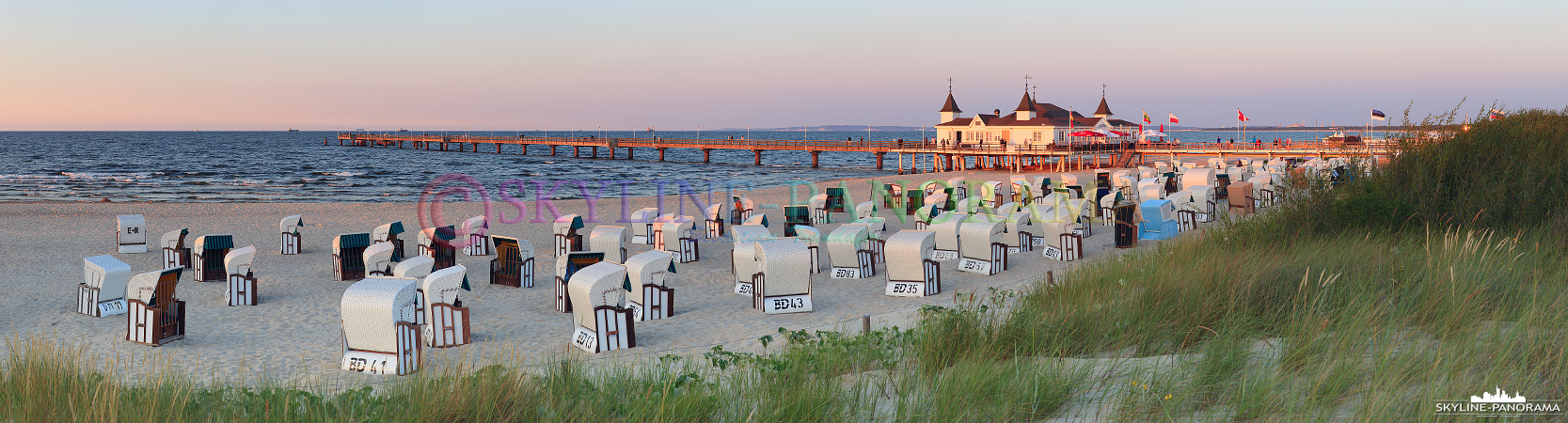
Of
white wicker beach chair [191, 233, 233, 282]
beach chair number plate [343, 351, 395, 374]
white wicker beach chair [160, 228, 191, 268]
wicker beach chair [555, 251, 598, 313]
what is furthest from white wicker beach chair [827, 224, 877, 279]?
white wicker beach chair [160, 228, 191, 268]

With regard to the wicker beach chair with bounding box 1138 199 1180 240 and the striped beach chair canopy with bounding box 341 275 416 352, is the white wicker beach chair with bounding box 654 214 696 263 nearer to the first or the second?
the striped beach chair canopy with bounding box 341 275 416 352

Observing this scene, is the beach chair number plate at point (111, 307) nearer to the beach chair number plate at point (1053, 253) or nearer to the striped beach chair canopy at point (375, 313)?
the striped beach chair canopy at point (375, 313)

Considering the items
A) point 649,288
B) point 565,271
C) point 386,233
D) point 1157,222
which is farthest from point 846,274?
point 386,233

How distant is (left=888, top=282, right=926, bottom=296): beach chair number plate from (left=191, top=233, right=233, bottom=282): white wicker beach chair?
357 inches

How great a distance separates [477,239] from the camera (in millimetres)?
15320

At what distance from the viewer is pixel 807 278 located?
405 inches

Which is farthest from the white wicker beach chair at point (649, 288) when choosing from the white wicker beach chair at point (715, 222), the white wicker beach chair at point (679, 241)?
the white wicker beach chair at point (715, 222)

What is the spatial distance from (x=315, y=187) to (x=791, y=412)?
45880 millimetres

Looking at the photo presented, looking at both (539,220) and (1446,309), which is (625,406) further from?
(539,220)

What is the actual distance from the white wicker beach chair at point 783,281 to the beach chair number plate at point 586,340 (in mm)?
2334

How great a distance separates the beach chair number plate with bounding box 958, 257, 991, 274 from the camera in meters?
12.7

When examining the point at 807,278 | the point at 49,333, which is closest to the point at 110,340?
the point at 49,333

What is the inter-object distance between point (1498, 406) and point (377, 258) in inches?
451

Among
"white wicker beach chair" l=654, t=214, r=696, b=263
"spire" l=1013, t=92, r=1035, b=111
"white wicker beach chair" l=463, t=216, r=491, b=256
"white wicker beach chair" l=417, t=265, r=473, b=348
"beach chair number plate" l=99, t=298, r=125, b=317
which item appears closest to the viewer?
"white wicker beach chair" l=417, t=265, r=473, b=348
